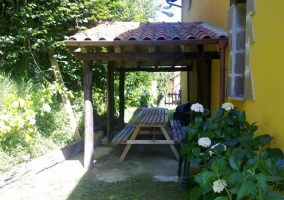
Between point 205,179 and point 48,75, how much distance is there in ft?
17.8

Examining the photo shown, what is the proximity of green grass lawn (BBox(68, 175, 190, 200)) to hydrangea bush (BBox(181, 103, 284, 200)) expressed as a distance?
3.56ft

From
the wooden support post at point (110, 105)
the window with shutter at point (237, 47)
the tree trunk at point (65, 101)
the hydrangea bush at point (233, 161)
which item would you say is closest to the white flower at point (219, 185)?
the hydrangea bush at point (233, 161)

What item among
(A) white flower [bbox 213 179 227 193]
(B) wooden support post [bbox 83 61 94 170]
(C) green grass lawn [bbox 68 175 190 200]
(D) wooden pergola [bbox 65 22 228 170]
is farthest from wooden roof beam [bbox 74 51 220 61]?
(A) white flower [bbox 213 179 227 193]

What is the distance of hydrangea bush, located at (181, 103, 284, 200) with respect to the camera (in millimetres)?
1576

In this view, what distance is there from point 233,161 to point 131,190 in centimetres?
236

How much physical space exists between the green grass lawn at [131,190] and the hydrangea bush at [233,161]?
1.08m

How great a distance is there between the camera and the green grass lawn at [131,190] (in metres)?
3.64

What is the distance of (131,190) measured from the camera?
3.88 metres

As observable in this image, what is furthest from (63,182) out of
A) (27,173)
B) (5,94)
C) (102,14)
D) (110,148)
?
(102,14)

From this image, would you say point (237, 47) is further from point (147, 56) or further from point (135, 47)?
point (135, 47)

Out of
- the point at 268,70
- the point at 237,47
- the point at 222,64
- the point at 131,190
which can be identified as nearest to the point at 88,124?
the point at 131,190

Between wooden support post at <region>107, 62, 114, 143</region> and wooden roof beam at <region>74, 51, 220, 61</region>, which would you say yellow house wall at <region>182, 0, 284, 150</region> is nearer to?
wooden roof beam at <region>74, 51, 220, 61</region>

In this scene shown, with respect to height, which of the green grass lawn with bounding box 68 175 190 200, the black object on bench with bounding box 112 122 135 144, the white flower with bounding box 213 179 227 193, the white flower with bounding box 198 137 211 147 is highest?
the white flower with bounding box 198 137 211 147

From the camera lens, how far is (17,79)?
5.67m
